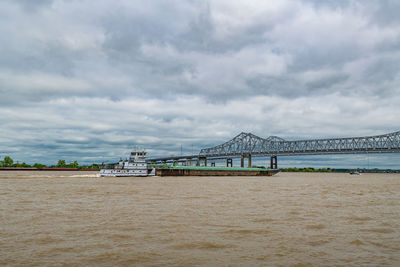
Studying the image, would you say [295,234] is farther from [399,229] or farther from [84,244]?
[84,244]

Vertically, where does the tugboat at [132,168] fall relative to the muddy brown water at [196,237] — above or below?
above

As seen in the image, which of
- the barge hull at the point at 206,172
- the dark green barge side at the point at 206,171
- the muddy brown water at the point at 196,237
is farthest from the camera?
the dark green barge side at the point at 206,171

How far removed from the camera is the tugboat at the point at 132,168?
7306cm

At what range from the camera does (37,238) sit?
11078 mm

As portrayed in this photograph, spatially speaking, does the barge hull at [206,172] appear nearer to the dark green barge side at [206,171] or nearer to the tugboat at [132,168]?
the dark green barge side at [206,171]

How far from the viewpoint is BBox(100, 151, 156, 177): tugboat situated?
73.1 metres

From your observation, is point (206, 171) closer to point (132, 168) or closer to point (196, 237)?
point (132, 168)

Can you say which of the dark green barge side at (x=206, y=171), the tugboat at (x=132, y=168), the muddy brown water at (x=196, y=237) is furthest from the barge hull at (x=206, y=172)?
the muddy brown water at (x=196, y=237)

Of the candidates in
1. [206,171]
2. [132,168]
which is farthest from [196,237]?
[206,171]

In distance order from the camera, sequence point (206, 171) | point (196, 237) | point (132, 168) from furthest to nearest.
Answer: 1. point (206, 171)
2. point (132, 168)
3. point (196, 237)

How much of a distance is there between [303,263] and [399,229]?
7621mm

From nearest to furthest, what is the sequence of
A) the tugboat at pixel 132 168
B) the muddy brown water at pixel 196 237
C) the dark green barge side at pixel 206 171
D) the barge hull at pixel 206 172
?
1. the muddy brown water at pixel 196 237
2. the tugboat at pixel 132 168
3. the barge hull at pixel 206 172
4. the dark green barge side at pixel 206 171

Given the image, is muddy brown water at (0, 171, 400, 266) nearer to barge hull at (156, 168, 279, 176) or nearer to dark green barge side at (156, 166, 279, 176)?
barge hull at (156, 168, 279, 176)

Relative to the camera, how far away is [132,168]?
249 feet
